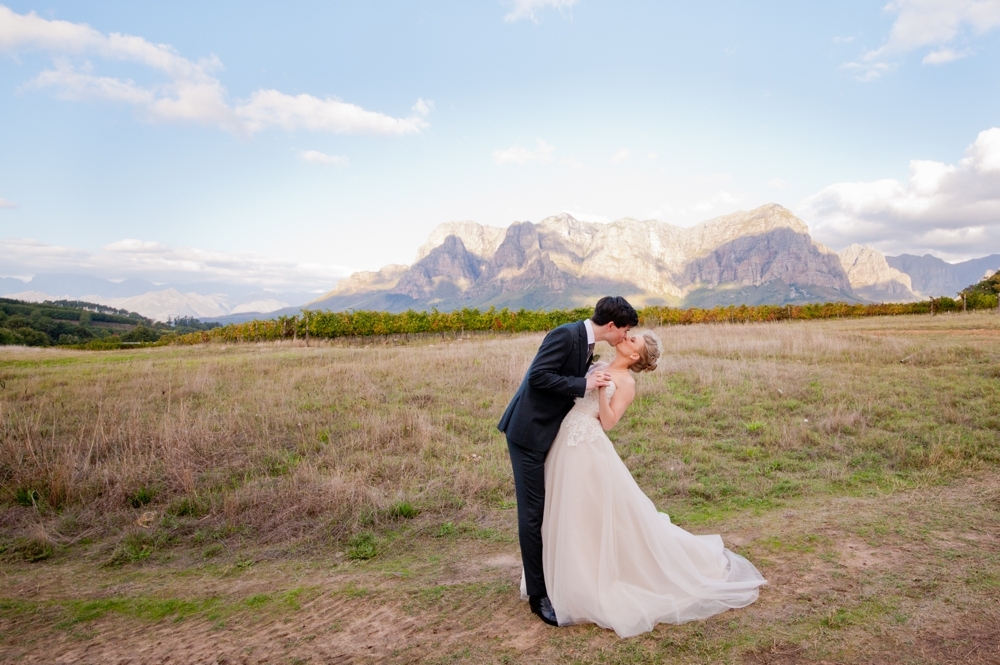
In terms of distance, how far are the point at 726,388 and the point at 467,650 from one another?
1119cm

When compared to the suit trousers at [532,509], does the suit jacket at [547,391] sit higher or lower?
higher

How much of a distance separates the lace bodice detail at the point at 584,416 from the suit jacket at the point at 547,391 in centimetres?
8

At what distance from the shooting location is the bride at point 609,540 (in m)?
4.11

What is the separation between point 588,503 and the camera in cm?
423

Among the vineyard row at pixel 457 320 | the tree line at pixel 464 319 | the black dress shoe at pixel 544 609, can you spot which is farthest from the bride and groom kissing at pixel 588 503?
the vineyard row at pixel 457 320

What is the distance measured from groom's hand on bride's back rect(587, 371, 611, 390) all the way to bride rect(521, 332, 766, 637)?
0.16m

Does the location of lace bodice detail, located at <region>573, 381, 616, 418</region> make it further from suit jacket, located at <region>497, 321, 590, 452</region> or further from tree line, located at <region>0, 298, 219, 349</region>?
tree line, located at <region>0, 298, 219, 349</region>

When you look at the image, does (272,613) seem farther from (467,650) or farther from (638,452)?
(638,452)

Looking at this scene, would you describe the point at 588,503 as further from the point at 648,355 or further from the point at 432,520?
the point at 432,520

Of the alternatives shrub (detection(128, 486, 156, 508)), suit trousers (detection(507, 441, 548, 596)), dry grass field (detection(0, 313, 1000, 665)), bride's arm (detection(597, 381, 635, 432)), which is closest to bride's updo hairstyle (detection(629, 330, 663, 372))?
bride's arm (detection(597, 381, 635, 432))

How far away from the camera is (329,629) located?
13.6 ft

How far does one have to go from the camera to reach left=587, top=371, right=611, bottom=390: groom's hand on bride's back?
4078mm

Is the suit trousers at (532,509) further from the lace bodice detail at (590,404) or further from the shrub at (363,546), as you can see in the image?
the shrub at (363,546)

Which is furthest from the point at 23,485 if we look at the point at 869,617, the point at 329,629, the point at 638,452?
the point at 869,617
